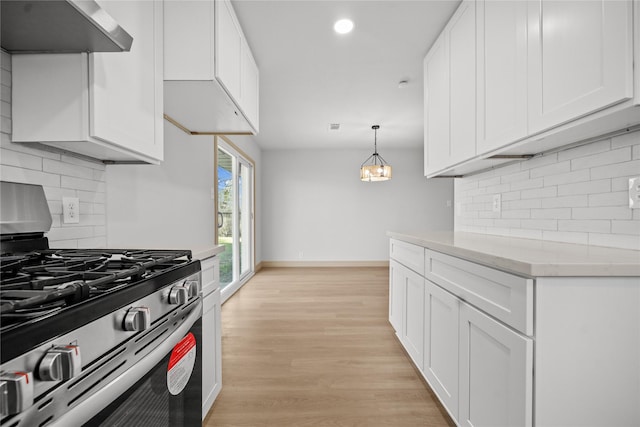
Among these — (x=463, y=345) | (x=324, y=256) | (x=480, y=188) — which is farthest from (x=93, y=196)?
(x=324, y=256)

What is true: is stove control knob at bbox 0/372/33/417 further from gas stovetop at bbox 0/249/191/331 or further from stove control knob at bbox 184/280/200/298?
stove control knob at bbox 184/280/200/298

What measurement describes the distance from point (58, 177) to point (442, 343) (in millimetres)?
1890

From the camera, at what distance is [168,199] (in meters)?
2.21

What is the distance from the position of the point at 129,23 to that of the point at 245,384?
6.48 ft

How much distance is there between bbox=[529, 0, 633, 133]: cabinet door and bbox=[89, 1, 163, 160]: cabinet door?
1.71 metres

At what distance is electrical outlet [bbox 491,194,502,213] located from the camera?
2.01 meters

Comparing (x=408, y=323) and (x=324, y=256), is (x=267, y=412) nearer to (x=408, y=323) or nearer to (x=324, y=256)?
(x=408, y=323)

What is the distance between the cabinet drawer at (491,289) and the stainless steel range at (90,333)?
1.03 meters

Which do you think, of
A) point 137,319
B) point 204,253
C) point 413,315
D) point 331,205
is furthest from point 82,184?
point 331,205

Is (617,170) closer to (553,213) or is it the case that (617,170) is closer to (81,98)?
(553,213)

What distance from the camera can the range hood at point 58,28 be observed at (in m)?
0.84

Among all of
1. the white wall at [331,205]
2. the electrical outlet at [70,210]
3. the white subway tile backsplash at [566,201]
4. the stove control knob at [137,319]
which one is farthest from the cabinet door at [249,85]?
the white wall at [331,205]

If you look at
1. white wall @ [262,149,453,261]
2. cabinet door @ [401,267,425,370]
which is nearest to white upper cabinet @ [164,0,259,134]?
cabinet door @ [401,267,425,370]

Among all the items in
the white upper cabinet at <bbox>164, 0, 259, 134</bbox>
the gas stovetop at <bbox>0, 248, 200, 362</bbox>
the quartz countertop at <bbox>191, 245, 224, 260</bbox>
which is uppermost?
the white upper cabinet at <bbox>164, 0, 259, 134</bbox>
